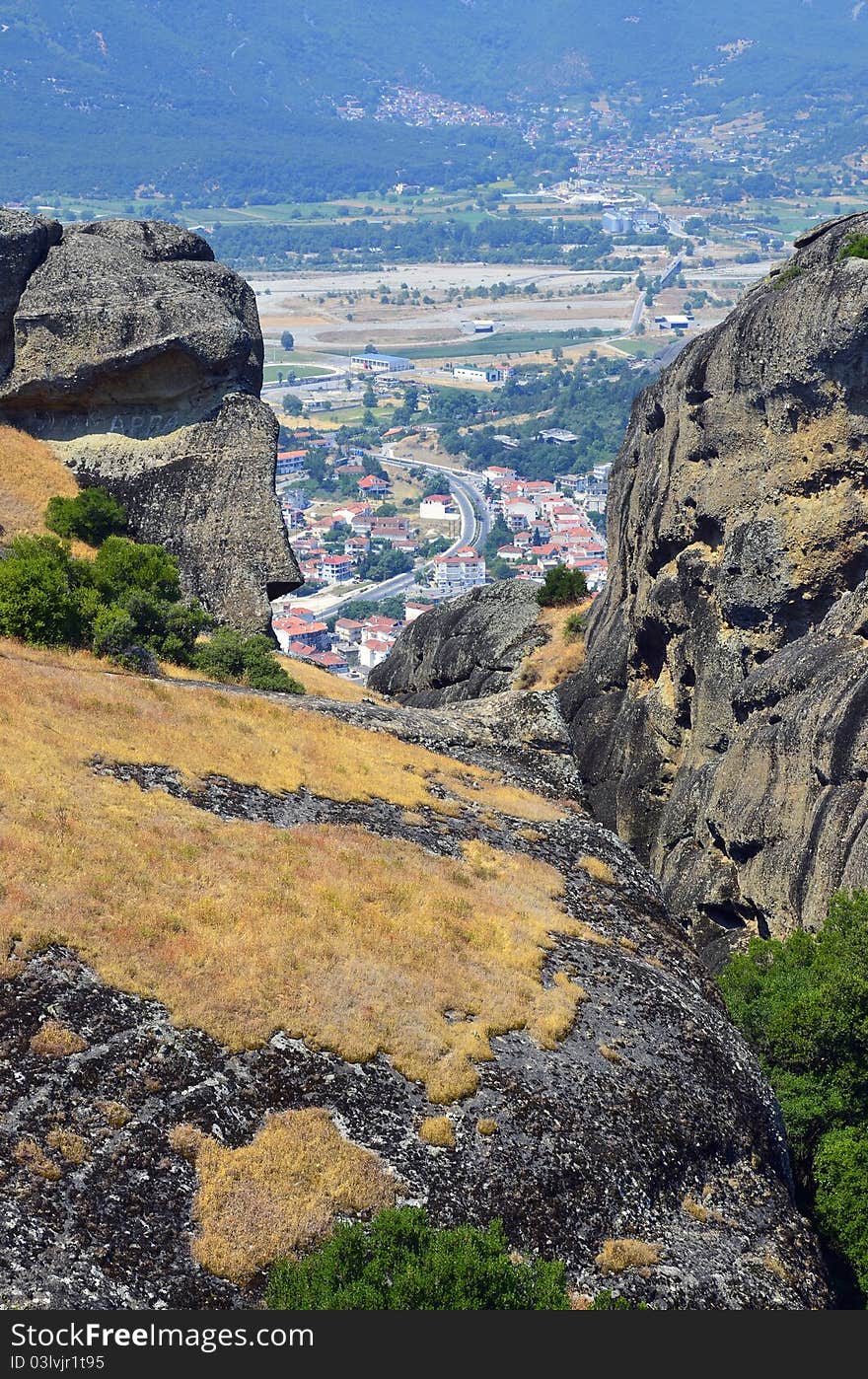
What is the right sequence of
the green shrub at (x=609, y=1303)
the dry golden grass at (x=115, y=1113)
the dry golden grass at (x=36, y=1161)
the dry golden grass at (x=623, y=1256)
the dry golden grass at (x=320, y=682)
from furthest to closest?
the dry golden grass at (x=320, y=682) → the dry golden grass at (x=623, y=1256) → the dry golden grass at (x=115, y=1113) → the green shrub at (x=609, y=1303) → the dry golden grass at (x=36, y=1161)

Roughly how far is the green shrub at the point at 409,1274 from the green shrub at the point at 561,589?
48775 millimetres

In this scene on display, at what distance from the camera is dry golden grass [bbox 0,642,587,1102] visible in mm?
18469

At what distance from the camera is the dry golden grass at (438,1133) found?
1770 centimetres

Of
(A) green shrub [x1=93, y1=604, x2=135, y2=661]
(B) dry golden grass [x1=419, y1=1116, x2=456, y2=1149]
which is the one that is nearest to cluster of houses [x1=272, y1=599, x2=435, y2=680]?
(A) green shrub [x1=93, y1=604, x2=135, y2=661]

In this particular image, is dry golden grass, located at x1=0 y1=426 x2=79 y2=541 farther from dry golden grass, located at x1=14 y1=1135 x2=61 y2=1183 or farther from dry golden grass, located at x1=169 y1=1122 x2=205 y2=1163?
dry golden grass, located at x1=14 y1=1135 x2=61 y2=1183

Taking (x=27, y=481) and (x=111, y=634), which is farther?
(x=27, y=481)

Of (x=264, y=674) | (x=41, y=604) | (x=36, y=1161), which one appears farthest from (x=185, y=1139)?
(x=264, y=674)

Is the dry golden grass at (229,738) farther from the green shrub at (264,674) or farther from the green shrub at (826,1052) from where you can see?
the green shrub at (826,1052)

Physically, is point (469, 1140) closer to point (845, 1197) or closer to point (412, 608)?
point (845, 1197)

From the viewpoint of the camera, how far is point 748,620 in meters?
42.3

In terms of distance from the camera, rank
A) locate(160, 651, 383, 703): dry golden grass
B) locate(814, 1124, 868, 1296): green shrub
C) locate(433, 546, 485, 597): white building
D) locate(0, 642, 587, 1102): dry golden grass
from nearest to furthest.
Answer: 1. locate(0, 642, 587, 1102): dry golden grass
2. locate(814, 1124, 868, 1296): green shrub
3. locate(160, 651, 383, 703): dry golden grass
4. locate(433, 546, 485, 597): white building

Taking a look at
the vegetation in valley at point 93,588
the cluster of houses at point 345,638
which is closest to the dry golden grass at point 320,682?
the vegetation in valley at point 93,588

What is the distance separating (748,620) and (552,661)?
1538cm

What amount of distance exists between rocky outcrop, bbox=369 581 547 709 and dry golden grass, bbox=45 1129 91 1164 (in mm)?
42013
